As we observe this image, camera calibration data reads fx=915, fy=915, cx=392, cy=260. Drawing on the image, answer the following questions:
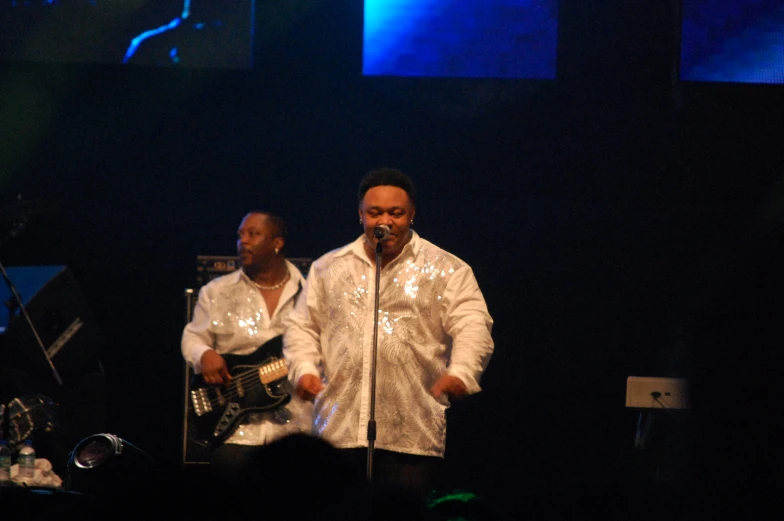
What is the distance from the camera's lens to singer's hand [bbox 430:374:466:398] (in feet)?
11.3

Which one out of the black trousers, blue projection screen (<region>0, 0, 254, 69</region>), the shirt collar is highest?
blue projection screen (<region>0, 0, 254, 69</region>)

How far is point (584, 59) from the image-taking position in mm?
5938

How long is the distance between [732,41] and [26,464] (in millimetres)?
4958

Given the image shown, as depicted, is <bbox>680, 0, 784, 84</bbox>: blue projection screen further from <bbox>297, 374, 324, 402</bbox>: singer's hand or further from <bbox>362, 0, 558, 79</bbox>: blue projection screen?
<bbox>297, 374, 324, 402</bbox>: singer's hand

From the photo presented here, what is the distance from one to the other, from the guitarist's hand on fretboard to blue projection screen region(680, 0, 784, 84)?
11.4 ft

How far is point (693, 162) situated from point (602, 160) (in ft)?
1.93

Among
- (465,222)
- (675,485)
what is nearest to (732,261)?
(675,485)

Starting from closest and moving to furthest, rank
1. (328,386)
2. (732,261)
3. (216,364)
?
(732,261), (328,386), (216,364)

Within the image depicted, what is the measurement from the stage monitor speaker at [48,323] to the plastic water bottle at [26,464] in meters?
0.63

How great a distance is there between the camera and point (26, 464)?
16.2ft

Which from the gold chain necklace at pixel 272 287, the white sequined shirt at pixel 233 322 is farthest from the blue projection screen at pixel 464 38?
the white sequined shirt at pixel 233 322

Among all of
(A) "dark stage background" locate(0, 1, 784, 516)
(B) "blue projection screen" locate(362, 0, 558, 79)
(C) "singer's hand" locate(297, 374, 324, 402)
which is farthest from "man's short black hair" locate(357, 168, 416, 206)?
(B) "blue projection screen" locate(362, 0, 558, 79)

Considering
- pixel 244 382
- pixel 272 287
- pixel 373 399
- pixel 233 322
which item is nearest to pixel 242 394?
pixel 244 382

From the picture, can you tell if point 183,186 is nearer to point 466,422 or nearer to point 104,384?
point 104,384
